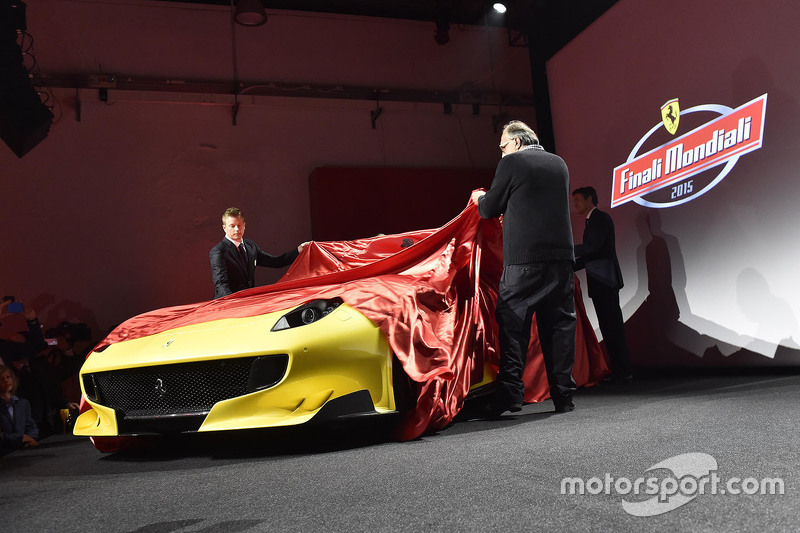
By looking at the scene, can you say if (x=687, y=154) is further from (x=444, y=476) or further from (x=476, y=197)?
(x=444, y=476)

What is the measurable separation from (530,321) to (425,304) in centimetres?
59

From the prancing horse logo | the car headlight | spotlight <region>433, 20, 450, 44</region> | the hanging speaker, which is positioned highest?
spotlight <region>433, 20, 450, 44</region>

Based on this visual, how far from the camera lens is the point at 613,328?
17.4 ft

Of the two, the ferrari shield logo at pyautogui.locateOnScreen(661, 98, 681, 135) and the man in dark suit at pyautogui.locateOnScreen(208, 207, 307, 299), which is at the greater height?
the ferrari shield logo at pyautogui.locateOnScreen(661, 98, 681, 135)

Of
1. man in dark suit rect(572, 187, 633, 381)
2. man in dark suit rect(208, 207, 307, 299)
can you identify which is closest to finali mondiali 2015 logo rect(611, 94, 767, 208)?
man in dark suit rect(572, 187, 633, 381)

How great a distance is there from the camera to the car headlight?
9.07ft

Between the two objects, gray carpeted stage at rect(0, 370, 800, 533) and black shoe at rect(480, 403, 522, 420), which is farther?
black shoe at rect(480, 403, 522, 420)

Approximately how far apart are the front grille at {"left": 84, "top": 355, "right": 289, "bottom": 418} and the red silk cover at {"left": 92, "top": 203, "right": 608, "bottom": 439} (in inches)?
12.8

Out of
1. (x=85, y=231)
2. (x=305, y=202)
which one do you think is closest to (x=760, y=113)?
(x=305, y=202)

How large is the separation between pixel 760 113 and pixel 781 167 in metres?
0.46

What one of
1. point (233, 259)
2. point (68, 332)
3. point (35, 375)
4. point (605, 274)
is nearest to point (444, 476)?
point (233, 259)

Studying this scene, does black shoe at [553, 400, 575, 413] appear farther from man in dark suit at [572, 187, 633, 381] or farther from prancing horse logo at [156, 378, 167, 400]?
man in dark suit at [572, 187, 633, 381]

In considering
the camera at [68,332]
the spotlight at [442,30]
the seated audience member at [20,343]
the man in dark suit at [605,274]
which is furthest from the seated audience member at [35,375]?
the spotlight at [442,30]

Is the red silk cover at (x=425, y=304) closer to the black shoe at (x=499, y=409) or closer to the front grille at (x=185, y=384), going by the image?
the black shoe at (x=499, y=409)
